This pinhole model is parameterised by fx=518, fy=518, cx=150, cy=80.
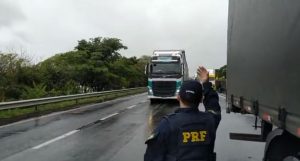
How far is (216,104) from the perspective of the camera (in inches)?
183

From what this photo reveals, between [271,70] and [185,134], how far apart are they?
1.87 meters

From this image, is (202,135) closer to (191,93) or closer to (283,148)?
(191,93)

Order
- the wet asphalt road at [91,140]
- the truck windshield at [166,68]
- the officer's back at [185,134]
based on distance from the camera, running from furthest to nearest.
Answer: the truck windshield at [166,68]
the wet asphalt road at [91,140]
the officer's back at [185,134]

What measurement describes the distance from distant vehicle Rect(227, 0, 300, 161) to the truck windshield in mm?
23096

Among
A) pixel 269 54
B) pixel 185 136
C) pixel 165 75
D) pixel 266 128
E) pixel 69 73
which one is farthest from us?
pixel 69 73

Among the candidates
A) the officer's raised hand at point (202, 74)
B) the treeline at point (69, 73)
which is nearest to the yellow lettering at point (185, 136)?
the officer's raised hand at point (202, 74)

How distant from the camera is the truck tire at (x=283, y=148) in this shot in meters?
5.20

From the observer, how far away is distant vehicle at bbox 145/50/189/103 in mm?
30797

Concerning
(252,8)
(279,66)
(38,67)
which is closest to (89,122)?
(252,8)

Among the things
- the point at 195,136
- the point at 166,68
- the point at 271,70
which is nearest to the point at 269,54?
the point at 271,70

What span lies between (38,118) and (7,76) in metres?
11.7

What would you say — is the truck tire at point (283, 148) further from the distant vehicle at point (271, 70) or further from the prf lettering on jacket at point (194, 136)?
the prf lettering on jacket at point (194, 136)

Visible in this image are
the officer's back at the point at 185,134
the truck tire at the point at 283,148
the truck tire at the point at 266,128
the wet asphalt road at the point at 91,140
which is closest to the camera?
the officer's back at the point at 185,134

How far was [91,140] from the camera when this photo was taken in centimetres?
1282
